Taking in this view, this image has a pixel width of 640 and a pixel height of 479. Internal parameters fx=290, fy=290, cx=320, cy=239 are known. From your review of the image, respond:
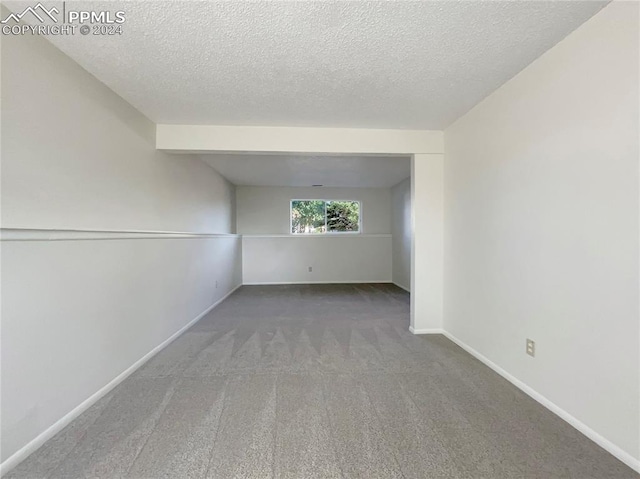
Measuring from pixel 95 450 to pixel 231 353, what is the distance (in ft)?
3.92

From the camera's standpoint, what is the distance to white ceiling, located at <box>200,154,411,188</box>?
401 centimetres

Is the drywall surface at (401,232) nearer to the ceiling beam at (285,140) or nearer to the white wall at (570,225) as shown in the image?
the ceiling beam at (285,140)

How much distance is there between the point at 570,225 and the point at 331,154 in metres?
2.01

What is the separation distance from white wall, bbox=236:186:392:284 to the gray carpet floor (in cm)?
377

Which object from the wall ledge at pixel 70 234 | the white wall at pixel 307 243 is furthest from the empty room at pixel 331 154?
the white wall at pixel 307 243

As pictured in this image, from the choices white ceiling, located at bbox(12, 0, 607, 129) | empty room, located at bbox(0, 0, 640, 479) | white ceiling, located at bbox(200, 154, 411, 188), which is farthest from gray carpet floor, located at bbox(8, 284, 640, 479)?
white ceiling, located at bbox(200, 154, 411, 188)

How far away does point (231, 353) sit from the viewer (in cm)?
257

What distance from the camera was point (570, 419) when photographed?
1.59m

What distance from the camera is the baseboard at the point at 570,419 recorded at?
4.32 feet

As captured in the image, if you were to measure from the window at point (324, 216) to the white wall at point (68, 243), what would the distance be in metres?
3.99

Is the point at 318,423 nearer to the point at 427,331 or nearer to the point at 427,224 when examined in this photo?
the point at 427,331

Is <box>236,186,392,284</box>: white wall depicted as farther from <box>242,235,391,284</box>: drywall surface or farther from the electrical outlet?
the electrical outlet

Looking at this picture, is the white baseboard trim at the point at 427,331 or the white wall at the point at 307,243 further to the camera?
the white wall at the point at 307,243

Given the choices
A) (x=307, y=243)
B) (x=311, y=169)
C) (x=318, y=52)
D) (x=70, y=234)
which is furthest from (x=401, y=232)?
(x=70, y=234)
